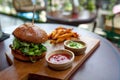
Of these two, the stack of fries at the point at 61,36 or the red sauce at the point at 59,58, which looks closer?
the red sauce at the point at 59,58

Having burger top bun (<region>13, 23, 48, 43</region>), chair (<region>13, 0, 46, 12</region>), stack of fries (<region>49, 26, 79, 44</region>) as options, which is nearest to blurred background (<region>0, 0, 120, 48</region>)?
chair (<region>13, 0, 46, 12</region>)

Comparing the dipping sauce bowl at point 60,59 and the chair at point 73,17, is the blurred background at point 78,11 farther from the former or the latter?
the dipping sauce bowl at point 60,59

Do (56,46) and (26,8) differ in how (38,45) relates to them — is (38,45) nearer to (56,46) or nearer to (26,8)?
(56,46)

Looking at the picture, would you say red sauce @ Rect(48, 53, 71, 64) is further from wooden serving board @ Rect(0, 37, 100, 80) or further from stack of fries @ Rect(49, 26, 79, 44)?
stack of fries @ Rect(49, 26, 79, 44)

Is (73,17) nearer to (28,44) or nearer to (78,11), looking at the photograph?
(78,11)

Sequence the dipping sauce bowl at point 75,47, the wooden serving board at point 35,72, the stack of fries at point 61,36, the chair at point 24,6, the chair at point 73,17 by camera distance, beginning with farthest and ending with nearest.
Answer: the chair at point 24,6 → the chair at point 73,17 → the stack of fries at point 61,36 → the dipping sauce bowl at point 75,47 → the wooden serving board at point 35,72

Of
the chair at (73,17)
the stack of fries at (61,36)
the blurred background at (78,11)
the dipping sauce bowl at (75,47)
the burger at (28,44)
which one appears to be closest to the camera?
the burger at (28,44)

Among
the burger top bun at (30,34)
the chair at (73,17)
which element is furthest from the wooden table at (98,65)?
the chair at (73,17)

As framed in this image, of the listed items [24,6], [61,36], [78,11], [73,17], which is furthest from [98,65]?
[24,6]
